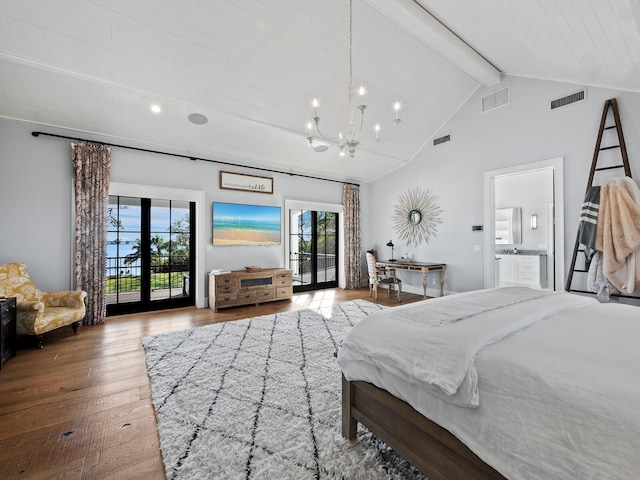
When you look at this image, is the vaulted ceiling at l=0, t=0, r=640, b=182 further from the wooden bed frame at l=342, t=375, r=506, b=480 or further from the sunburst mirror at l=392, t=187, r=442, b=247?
the wooden bed frame at l=342, t=375, r=506, b=480

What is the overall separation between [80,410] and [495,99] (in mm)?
6367

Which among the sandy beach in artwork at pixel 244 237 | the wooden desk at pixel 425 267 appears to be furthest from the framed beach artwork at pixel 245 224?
the wooden desk at pixel 425 267

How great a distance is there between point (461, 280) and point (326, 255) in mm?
2921

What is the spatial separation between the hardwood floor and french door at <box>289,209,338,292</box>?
3127mm

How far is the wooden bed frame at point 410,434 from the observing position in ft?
3.64

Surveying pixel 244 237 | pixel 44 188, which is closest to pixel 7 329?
pixel 44 188

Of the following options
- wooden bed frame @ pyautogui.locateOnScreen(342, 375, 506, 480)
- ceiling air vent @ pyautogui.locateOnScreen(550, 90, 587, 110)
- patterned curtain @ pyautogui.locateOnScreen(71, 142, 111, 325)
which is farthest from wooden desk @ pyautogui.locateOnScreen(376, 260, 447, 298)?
patterned curtain @ pyautogui.locateOnScreen(71, 142, 111, 325)

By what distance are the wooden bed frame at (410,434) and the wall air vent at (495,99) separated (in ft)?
16.6

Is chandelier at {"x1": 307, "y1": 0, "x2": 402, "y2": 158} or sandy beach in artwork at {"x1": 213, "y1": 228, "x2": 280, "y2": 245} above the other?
chandelier at {"x1": 307, "y1": 0, "x2": 402, "y2": 158}

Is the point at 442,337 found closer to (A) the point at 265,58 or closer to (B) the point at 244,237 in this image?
(A) the point at 265,58

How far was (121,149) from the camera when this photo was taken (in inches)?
169

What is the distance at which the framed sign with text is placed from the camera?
5.19m

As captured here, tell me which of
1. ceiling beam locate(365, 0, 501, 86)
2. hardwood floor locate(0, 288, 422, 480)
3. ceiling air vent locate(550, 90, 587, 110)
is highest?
ceiling beam locate(365, 0, 501, 86)

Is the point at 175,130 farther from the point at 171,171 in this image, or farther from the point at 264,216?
the point at 264,216
